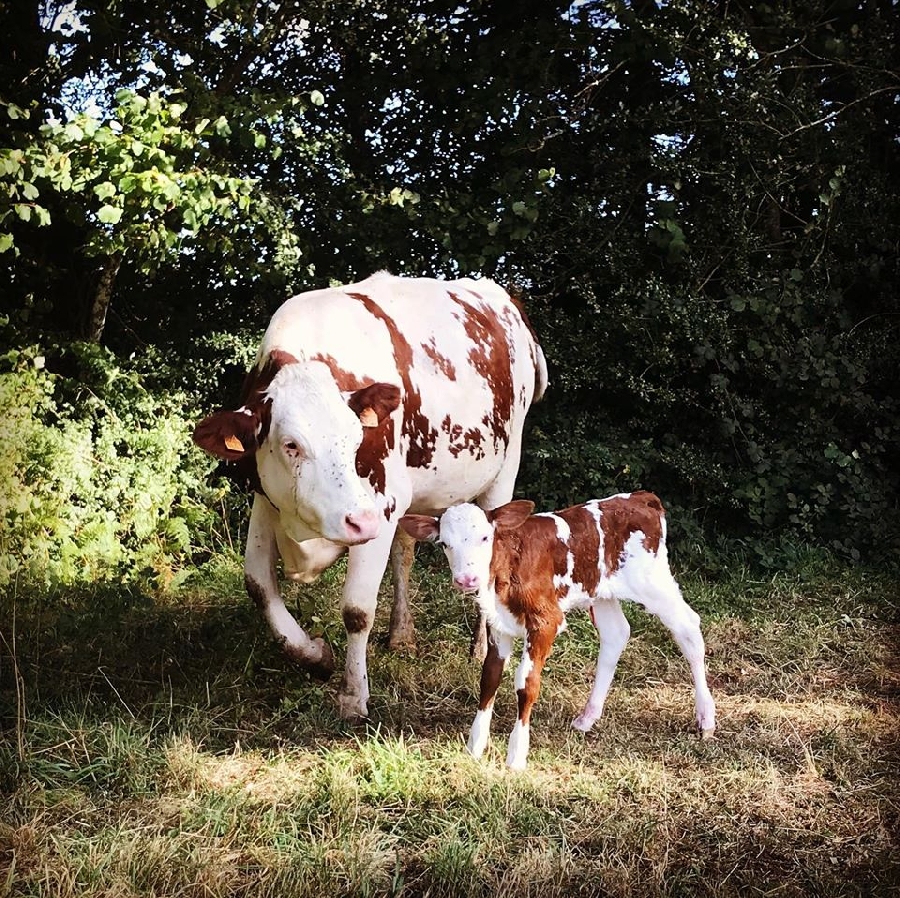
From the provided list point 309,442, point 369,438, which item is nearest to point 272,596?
point 369,438

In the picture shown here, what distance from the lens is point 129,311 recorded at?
7984mm

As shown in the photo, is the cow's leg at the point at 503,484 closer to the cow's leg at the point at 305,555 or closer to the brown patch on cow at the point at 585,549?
the cow's leg at the point at 305,555

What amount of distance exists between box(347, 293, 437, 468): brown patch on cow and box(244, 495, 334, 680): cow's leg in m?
0.67

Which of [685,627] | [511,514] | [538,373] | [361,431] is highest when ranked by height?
[538,373]

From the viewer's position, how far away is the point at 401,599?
18.0ft

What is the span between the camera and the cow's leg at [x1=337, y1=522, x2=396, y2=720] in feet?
13.9

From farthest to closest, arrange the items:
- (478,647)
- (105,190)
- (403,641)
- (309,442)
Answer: (105,190), (403,641), (478,647), (309,442)

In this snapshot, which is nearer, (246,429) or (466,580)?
(466,580)

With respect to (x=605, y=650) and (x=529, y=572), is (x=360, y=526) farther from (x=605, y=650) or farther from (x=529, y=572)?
(x=605, y=650)

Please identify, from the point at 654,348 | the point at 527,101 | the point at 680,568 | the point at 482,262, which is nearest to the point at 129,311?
the point at 482,262

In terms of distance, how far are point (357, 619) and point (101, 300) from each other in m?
4.08

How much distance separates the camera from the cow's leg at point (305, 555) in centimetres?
427

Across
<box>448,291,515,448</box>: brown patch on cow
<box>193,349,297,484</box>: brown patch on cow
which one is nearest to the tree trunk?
<box>448,291,515,448</box>: brown patch on cow

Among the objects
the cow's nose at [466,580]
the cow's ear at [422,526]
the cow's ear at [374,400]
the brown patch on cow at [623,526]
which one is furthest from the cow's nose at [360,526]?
the brown patch on cow at [623,526]
